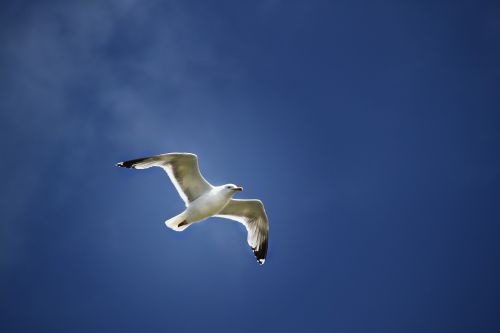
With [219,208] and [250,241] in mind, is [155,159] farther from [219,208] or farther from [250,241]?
[250,241]

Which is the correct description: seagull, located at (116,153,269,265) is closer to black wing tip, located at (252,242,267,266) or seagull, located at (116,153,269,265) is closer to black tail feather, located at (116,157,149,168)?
black tail feather, located at (116,157,149,168)

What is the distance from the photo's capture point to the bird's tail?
873 centimetres

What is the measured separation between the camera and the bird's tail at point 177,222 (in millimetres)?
8727

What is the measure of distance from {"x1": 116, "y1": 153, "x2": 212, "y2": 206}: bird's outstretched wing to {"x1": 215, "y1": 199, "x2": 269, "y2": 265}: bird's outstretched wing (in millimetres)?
744

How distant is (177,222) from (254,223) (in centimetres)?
158

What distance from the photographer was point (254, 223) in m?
9.77

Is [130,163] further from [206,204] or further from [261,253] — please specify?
[261,253]

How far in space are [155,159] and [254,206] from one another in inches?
76.0

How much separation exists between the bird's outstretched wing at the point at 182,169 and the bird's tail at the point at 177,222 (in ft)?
1.07

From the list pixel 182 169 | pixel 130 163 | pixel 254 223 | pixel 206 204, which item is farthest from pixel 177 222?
pixel 254 223

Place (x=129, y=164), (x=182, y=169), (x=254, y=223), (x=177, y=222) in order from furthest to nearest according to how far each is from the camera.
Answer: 1. (x=254, y=223)
2. (x=182, y=169)
3. (x=177, y=222)
4. (x=129, y=164)

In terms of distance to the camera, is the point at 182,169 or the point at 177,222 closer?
the point at 177,222

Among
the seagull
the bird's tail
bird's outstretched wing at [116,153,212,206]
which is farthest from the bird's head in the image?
the bird's tail

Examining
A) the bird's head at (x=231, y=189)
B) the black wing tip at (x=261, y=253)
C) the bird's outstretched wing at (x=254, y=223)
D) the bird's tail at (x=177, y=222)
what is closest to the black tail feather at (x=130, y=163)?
the bird's tail at (x=177, y=222)
